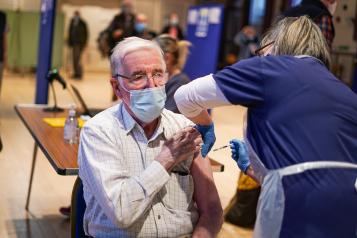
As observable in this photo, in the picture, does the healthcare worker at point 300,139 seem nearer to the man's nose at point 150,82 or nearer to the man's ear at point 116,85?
the man's nose at point 150,82

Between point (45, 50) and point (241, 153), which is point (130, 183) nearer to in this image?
point (241, 153)

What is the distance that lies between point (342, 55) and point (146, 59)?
30.5 ft

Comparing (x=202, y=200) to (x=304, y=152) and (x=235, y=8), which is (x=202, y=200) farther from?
(x=235, y=8)

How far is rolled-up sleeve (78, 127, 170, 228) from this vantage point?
1833 millimetres

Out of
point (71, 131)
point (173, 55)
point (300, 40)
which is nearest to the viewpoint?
point (300, 40)

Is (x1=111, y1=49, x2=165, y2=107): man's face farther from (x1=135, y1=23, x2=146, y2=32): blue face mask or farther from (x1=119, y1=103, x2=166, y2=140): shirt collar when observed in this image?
(x1=135, y1=23, x2=146, y2=32): blue face mask

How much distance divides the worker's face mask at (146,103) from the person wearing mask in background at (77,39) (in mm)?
11102

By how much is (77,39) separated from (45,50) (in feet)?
25.3

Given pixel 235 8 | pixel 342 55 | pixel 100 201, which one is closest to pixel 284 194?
pixel 100 201

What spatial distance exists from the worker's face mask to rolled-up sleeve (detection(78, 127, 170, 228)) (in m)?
0.15

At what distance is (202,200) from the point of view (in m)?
2.10

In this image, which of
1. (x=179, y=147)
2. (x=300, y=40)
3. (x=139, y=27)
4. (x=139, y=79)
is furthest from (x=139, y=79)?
(x=139, y=27)

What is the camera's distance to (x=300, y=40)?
5.77 feet

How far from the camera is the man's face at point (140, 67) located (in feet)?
6.56
